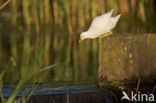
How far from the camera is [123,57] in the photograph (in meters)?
5.36

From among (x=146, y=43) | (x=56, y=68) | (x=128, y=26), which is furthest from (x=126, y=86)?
(x=128, y=26)

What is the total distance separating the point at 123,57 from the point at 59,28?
684 centimetres

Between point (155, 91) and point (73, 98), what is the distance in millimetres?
1116

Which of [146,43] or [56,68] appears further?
[56,68]

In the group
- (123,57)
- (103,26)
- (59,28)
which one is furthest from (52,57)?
(59,28)

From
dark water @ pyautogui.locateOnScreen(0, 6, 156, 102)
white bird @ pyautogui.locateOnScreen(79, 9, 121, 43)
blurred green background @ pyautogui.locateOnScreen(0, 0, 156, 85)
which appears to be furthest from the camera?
blurred green background @ pyautogui.locateOnScreen(0, 0, 156, 85)

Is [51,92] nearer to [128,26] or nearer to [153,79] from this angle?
[153,79]

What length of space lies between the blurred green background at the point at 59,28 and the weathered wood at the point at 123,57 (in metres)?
1.85

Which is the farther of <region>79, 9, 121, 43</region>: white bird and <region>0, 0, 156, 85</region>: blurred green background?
<region>0, 0, 156, 85</region>: blurred green background

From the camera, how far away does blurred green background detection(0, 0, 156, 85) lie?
8271mm

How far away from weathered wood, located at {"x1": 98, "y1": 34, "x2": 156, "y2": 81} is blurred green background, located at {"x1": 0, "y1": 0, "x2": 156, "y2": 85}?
1846 mm

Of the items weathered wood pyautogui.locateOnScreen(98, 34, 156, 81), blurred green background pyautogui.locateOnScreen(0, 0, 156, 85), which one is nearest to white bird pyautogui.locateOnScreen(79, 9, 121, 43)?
weathered wood pyautogui.locateOnScreen(98, 34, 156, 81)

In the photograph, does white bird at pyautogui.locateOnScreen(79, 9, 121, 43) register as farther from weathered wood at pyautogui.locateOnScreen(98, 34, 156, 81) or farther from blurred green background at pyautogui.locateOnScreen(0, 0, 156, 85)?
blurred green background at pyautogui.locateOnScreen(0, 0, 156, 85)

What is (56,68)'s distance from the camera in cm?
719
